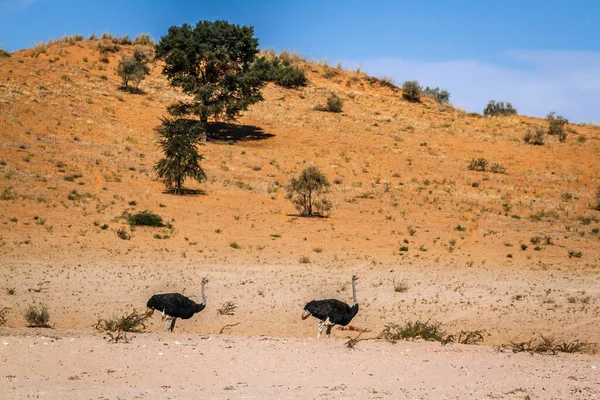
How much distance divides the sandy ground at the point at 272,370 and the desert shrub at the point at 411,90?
46644mm

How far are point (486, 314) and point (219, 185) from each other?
1767 centimetres

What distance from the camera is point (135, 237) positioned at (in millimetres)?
21516

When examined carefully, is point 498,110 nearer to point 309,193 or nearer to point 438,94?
point 438,94

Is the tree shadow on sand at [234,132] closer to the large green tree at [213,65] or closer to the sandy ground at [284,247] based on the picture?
the sandy ground at [284,247]

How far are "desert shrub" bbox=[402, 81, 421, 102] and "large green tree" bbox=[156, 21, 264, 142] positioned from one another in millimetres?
19556

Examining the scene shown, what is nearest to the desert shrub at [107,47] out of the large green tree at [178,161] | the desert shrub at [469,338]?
the large green tree at [178,161]

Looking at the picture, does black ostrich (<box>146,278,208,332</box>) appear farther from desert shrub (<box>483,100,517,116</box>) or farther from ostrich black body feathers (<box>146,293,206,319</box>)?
desert shrub (<box>483,100,517,116</box>)

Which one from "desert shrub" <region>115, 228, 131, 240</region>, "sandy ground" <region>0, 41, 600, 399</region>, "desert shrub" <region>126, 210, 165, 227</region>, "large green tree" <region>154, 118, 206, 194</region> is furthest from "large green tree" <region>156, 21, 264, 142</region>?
"desert shrub" <region>115, 228, 131, 240</region>

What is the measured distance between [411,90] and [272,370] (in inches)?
1918

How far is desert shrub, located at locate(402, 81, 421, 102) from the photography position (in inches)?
2199

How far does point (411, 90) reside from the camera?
56.0 m

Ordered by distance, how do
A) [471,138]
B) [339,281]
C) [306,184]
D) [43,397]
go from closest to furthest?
1. [43,397]
2. [339,281]
3. [306,184]
4. [471,138]

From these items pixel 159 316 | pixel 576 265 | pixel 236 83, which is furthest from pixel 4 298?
pixel 236 83

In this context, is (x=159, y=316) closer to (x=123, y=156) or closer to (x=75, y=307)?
(x=75, y=307)
